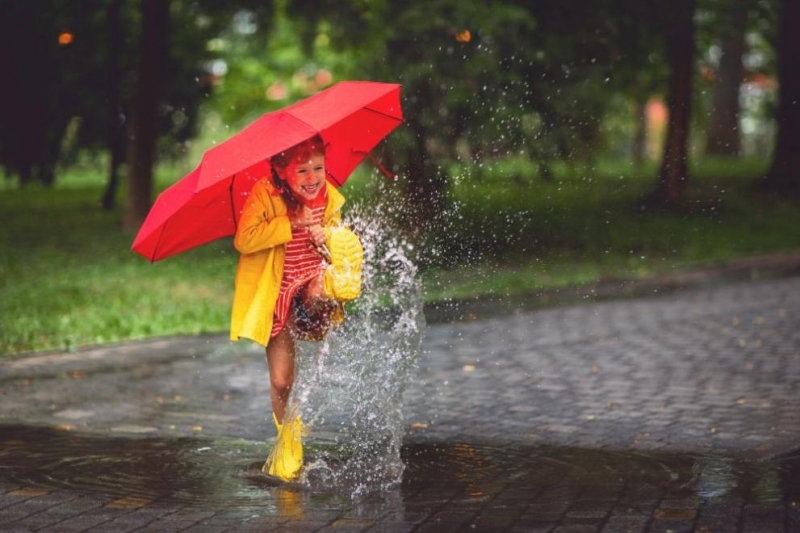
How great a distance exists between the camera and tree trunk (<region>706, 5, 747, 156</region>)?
3450 cm

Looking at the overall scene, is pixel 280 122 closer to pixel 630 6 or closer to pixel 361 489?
pixel 361 489

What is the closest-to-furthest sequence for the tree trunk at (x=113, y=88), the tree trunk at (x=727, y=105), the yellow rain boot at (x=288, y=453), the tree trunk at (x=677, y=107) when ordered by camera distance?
the yellow rain boot at (x=288, y=453), the tree trunk at (x=677, y=107), the tree trunk at (x=113, y=88), the tree trunk at (x=727, y=105)

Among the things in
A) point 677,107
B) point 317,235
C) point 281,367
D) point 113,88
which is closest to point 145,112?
point 113,88

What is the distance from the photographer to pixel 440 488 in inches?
225

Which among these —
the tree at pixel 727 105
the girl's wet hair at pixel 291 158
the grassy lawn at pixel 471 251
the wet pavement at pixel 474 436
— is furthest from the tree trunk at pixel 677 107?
the girl's wet hair at pixel 291 158

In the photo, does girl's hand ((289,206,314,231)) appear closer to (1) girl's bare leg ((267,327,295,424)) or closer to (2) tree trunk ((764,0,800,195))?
(1) girl's bare leg ((267,327,295,424))

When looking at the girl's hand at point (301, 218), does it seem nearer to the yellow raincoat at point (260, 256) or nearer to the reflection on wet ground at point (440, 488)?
the yellow raincoat at point (260, 256)

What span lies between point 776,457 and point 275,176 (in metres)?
2.83

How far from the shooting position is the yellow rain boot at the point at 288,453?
5895 millimetres

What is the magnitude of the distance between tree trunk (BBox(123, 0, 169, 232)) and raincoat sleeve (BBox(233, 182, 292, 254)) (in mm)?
14575

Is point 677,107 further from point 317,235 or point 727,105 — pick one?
point 317,235

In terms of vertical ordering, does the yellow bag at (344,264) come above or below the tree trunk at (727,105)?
below

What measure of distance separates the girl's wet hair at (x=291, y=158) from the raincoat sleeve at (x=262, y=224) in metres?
0.06

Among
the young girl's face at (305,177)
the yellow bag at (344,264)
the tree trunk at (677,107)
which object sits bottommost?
the yellow bag at (344,264)
